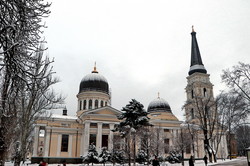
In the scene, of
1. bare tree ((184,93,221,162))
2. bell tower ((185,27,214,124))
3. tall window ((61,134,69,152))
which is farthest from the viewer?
bell tower ((185,27,214,124))

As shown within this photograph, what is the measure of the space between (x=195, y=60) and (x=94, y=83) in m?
28.1

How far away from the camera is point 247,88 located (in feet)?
66.5

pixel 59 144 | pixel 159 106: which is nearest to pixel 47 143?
pixel 59 144

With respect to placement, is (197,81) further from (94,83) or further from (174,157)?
(174,157)

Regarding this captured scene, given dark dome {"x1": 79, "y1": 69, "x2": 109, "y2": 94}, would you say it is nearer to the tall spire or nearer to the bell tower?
the bell tower

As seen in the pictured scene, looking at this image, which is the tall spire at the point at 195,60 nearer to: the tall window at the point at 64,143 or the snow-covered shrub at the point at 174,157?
the snow-covered shrub at the point at 174,157

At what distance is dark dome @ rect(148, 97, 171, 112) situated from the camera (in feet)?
167

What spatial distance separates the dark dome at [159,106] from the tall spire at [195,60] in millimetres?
12247

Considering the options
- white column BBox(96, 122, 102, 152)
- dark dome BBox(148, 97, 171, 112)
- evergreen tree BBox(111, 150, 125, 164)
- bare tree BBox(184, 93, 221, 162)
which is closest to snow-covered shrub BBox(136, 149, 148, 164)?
evergreen tree BBox(111, 150, 125, 164)

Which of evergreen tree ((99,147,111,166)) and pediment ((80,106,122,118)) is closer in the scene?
evergreen tree ((99,147,111,166))

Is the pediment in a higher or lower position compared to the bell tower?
lower

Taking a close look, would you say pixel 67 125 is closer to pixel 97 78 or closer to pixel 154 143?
pixel 97 78

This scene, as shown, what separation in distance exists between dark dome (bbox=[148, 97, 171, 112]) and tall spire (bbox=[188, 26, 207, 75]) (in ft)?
40.2

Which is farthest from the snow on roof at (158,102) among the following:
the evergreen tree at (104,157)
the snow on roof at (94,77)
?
the evergreen tree at (104,157)
